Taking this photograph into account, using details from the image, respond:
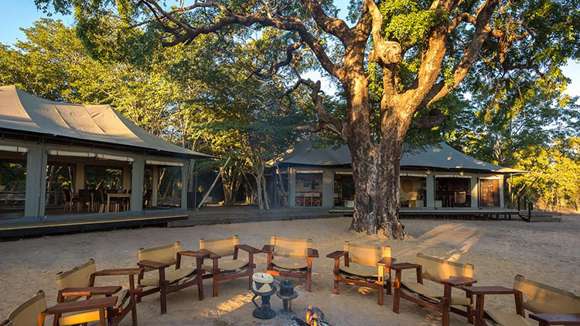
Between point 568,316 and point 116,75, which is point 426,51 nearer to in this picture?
point 568,316

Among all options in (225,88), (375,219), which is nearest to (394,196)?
(375,219)

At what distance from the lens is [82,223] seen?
28.5ft

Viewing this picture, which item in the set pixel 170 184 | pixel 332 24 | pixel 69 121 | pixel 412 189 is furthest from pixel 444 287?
pixel 170 184

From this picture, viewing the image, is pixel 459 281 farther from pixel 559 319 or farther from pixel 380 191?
pixel 380 191

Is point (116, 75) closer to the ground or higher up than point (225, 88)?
higher up

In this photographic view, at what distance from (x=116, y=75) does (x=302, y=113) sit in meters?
9.50

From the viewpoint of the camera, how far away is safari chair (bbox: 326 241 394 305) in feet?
13.6

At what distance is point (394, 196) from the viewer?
9.70m

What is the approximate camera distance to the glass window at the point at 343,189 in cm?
1930

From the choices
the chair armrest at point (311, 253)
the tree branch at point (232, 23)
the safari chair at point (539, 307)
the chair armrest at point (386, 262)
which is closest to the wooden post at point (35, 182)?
the tree branch at point (232, 23)

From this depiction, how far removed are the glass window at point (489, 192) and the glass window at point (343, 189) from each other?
7.90 meters

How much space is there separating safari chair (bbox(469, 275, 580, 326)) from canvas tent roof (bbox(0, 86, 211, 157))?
946 cm

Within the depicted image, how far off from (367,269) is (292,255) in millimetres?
1147

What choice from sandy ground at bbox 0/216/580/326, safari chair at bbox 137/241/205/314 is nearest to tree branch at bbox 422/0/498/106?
sandy ground at bbox 0/216/580/326
